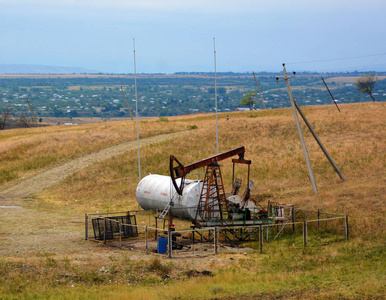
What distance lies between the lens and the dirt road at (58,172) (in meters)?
48.9

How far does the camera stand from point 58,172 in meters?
55.2

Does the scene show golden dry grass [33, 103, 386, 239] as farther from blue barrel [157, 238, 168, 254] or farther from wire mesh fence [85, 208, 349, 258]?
blue barrel [157, 238, 168, 254]

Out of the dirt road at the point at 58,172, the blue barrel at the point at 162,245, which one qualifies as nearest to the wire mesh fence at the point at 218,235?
the blue barrel at the point at 162,245

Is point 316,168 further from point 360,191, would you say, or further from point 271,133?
point 271,133

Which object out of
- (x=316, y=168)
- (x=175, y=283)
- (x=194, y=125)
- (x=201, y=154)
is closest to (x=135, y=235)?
(x=175, y=283)

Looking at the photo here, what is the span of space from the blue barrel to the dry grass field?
1320 millimetres

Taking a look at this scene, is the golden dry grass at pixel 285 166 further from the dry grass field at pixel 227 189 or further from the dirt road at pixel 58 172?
the dirt road at pixel 58 172

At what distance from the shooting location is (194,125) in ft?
244

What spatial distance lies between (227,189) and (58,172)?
21.5 meters

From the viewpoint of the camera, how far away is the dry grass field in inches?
790

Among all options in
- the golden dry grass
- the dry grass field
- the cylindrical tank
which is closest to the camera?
the dry grass field

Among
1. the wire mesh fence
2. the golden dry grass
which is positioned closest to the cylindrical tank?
the wire mesh fence

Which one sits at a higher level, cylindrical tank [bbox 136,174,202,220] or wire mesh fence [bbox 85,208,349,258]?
cylindrical tank [bbox 136,174,202,220]

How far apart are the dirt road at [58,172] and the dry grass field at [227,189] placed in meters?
0.97
